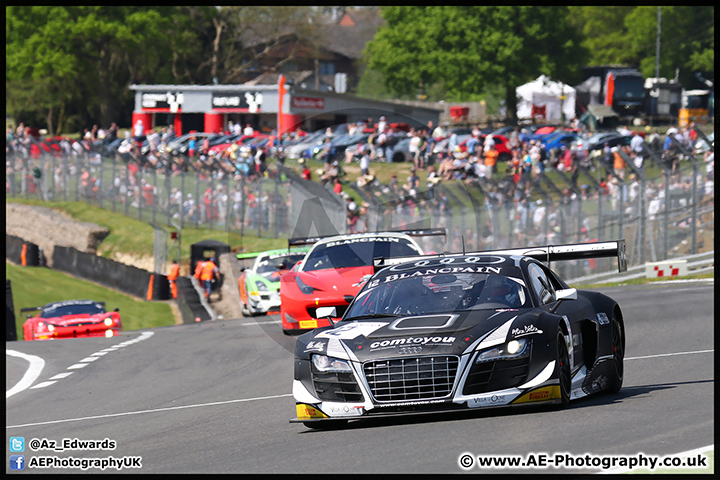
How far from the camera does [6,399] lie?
43.7 ft

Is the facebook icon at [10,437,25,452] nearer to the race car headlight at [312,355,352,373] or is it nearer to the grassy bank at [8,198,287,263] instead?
the race car headlight at [312,355,352,373]

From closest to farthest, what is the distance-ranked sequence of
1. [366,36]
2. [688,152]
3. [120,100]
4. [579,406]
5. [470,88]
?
[579,406] < [688,152] < [470,88] < [120,100] < [366,36]

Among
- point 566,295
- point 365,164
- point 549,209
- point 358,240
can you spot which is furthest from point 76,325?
point 566,295

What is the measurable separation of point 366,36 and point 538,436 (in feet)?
410

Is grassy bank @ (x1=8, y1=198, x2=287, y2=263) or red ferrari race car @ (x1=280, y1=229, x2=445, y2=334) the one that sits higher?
red ferrari race car @ (x1=280, y1=229, x2=445, y2=334)

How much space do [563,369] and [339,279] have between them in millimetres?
7189

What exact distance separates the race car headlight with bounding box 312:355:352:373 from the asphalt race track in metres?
0.50

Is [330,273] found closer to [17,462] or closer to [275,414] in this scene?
[275,414]

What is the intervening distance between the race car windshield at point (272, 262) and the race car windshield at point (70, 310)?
4.13 meters

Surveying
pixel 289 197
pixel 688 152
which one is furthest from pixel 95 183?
pixel 688 152

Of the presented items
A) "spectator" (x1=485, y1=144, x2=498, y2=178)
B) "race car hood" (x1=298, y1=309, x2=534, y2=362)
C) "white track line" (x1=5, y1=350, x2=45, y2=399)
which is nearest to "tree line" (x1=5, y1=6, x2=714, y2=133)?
"spectator" (x1=485, y1=144, x2=498, y2=178)

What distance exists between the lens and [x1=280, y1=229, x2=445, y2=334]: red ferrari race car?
48.5ft

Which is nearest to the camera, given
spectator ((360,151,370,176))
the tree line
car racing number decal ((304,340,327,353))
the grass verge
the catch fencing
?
car racing number decal ((304,340,327,353))
